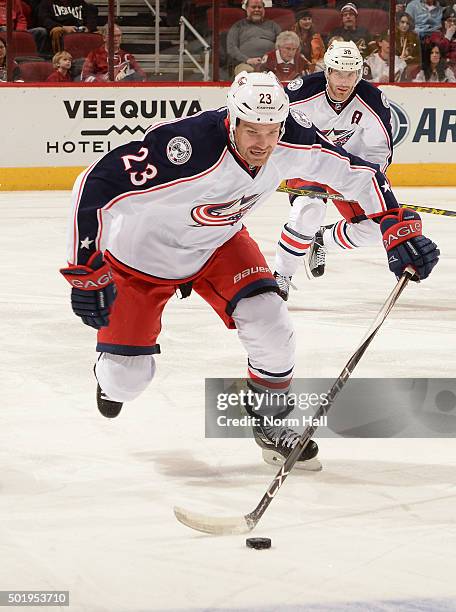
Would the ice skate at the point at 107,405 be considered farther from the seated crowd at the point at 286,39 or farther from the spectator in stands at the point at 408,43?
the spectator in stands at the point at 408,43

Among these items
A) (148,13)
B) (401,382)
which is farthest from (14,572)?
(148,13)

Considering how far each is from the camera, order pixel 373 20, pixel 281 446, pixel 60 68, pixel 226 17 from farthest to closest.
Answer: pixel 373 20
pixel 226 17
pixel 60 68
pixel 281 446

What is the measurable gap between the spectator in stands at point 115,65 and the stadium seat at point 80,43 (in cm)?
4

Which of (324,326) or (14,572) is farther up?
(14,572)

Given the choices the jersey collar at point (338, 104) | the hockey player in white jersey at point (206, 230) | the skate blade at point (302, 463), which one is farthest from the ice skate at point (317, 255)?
the skate blade at point (302, 463)

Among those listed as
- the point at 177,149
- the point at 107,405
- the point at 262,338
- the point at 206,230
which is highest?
the point at 177,149

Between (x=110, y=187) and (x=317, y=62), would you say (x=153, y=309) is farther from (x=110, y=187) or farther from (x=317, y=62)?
(x=317, y=62)

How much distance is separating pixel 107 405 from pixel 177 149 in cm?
86

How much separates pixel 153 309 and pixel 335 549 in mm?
972

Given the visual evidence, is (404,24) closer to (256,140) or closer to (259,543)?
(256,140)

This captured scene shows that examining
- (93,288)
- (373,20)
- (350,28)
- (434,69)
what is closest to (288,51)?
(350,28)

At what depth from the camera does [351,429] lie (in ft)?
10.7

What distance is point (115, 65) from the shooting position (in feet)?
29.5

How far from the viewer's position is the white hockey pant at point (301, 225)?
5219 millimetres
